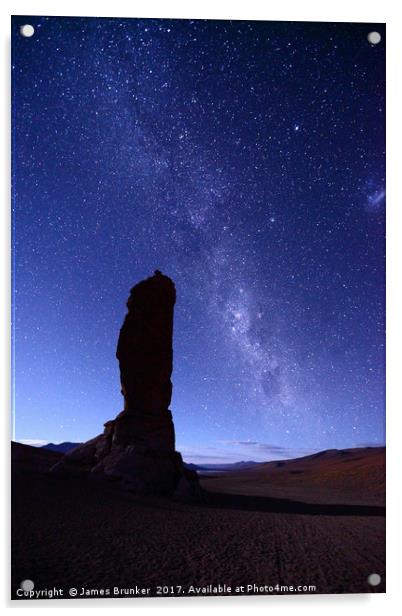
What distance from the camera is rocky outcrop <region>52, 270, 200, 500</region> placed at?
1068cm

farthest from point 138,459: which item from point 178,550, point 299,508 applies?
point 178,550

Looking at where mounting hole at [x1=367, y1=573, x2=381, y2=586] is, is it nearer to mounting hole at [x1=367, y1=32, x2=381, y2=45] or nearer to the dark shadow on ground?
the dark shadow on ground

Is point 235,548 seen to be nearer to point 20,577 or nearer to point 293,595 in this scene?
point 293,595

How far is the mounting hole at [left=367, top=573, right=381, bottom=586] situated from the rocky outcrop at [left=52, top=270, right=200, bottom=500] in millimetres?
4906

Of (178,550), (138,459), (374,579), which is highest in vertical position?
(138,459)

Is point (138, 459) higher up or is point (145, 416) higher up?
point (145, 416)

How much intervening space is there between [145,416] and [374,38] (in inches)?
347

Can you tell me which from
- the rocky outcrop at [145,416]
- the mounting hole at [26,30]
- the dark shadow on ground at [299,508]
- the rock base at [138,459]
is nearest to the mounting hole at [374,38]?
the mounting hole at [26,30]

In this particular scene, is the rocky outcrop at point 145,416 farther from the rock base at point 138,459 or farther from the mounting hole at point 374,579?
the mounting hole at point 374,579

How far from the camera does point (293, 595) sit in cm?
605

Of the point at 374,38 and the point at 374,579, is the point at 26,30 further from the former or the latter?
the point at 374,579

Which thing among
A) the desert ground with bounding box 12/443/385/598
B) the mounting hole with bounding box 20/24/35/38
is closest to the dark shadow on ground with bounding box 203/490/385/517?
the desert ground with bounding box 12/443/385/598

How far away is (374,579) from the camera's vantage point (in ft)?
20.2
